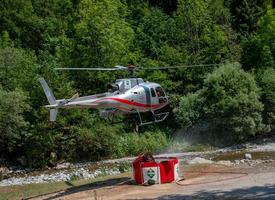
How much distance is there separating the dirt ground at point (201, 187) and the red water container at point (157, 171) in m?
0.49

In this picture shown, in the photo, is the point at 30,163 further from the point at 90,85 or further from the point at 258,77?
the point at 258,77

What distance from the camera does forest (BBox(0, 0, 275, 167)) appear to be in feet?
162

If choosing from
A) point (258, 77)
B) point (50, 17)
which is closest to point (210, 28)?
point (258, 77)

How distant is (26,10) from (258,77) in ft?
139

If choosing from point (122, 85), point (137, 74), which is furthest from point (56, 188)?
point (137, 74)

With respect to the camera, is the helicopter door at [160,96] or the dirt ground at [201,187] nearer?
the dirt ground at [201,187]

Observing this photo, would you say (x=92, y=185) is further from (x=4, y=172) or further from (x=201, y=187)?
(x=4, y=172)

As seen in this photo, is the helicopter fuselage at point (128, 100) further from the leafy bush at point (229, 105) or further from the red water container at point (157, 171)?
the leafy bush at point (229, 105)

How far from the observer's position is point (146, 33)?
6856 cm

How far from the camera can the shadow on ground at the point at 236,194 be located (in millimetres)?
23000

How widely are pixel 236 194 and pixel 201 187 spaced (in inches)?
108

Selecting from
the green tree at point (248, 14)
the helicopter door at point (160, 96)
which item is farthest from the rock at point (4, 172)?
the green tree at point (248, 14)

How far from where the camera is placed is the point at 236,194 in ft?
78.2

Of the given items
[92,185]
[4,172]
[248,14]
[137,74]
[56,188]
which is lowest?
[4,172]
